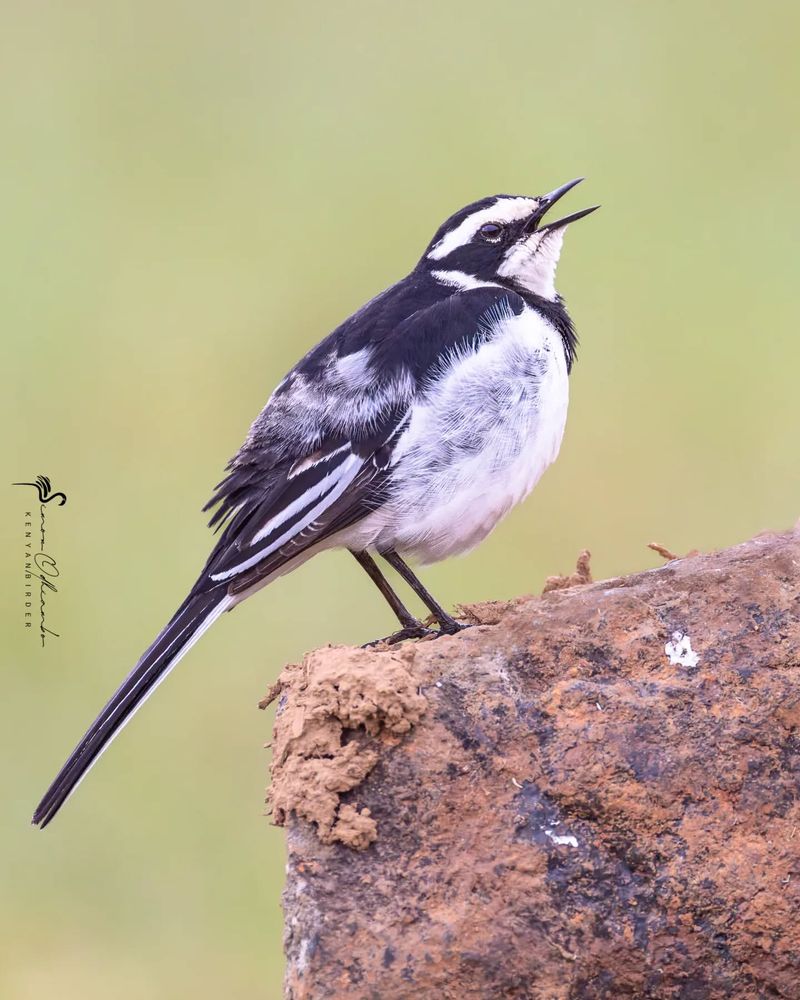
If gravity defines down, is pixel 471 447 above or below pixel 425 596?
above

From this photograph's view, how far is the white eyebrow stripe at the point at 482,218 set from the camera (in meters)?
7.01

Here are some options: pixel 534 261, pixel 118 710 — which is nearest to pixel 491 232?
pixel 534 261

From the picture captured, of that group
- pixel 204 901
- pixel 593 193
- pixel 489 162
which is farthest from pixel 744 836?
pixel 489 162

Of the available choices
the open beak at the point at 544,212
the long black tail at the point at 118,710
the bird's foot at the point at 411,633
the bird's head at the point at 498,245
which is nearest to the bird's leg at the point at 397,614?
the bird's foot at the point at 411,633

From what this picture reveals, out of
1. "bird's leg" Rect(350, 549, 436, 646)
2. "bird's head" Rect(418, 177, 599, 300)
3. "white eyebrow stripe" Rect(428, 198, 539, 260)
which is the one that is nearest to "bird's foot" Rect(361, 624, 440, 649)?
"bird's leg" Rect(350, 549, 436, 646)

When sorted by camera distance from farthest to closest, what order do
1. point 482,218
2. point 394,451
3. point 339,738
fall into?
point 482,218, point 394,451, point 339,738

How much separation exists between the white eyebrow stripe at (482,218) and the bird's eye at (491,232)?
0.02m

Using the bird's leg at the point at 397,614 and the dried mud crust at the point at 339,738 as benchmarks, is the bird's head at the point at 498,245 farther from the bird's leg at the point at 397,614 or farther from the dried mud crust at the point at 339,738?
the dried mud crust at the point at 339,738

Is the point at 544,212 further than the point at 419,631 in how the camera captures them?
Yes

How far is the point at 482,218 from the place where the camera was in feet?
23.0

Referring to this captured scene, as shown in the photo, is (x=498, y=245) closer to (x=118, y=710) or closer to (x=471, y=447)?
(x=471, y=447)

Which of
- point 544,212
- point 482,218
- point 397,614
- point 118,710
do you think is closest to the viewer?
point 118,710

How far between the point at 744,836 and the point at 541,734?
0.65 meters

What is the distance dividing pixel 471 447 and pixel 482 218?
4.06 ft
